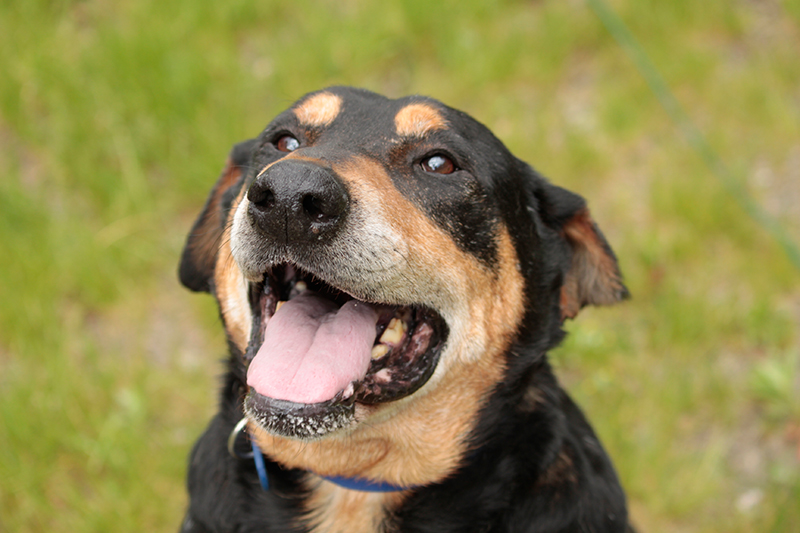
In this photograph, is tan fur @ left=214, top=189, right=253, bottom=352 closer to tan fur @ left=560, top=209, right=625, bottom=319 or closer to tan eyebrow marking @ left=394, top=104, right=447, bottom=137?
tan eyebrow marking @ left=394, top=104, right=447, bottom=137

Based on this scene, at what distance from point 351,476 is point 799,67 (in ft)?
18.7

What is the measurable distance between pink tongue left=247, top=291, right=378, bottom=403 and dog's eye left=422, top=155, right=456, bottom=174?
0.61 metres

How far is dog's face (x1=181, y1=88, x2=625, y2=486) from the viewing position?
7.27ft

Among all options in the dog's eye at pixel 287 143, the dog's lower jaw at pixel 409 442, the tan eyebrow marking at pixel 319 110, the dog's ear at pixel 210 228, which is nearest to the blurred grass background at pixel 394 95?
the dog's ear at pixel 210 228

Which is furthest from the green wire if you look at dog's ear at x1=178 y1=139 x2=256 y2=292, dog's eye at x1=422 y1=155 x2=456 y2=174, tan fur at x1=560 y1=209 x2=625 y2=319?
dog's ear at x1=178 y1=139 x2=256 y2=292

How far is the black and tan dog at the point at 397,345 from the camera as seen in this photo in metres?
2.26

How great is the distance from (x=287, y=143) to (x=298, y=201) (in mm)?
894

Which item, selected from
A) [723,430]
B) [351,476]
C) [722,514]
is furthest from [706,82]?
[351,476]

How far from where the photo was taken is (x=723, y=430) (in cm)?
418

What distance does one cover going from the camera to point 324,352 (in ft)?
7.65

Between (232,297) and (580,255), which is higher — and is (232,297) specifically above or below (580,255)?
below

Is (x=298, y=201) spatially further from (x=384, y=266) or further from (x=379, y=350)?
(x=379, y=350)

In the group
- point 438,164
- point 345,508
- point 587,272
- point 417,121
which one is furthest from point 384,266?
point 587,272

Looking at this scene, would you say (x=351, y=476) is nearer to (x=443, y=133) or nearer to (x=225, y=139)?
(x=443, y=133)
